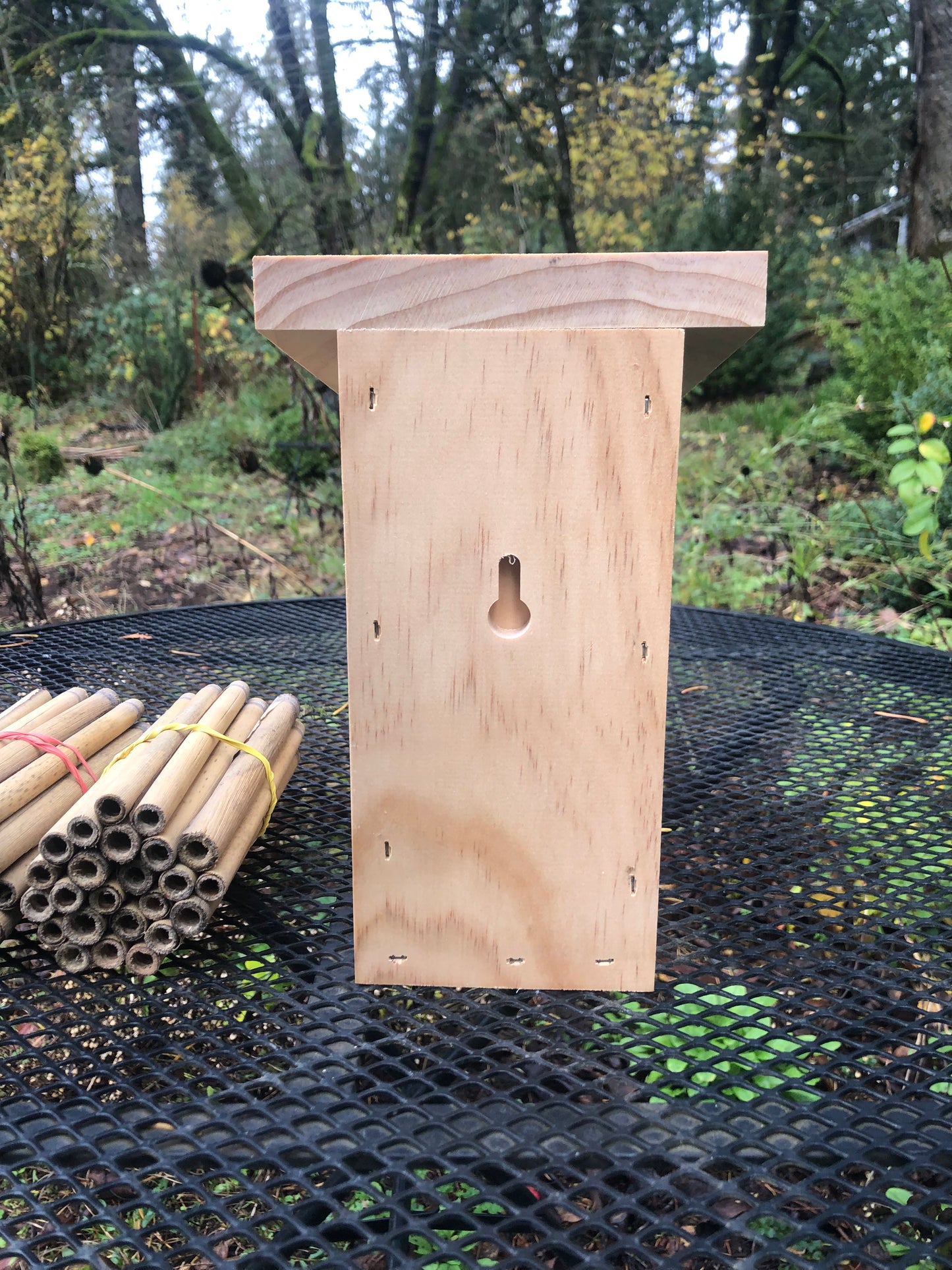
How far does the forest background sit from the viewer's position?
4918 mm

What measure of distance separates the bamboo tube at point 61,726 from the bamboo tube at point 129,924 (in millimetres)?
255

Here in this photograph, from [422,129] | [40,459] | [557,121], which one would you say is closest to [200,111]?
[422,129]

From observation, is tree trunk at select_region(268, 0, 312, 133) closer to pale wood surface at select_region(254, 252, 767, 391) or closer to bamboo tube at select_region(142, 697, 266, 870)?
bamboo tube at select_region(142, 697, 266, 870)

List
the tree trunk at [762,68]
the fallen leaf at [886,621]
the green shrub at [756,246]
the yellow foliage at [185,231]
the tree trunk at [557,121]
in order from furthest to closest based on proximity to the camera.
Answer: the yellow foliage at [185,231] → the tree trunk at [762,68] → the tree trunk at [557,121] → the green shrub at [756,246] → the fallen leaf at [886,621]

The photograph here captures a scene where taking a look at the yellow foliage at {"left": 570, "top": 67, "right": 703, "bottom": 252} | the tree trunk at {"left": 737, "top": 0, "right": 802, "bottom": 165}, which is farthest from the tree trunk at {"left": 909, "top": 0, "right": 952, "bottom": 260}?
the yellow foliage at {"left": 570, "top": 67, "right": 703, "bottom": 252}

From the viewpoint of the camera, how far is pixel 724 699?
1.69 metres

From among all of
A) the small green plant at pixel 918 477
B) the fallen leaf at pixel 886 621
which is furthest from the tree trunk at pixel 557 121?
the small green plant at pixel 918 477

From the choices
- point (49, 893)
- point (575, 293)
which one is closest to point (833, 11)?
point (575, 293)

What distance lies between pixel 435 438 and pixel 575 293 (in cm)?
18

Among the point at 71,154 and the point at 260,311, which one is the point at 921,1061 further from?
the point at 71,154

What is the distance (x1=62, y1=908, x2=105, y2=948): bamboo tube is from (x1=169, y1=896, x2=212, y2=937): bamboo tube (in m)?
0.07

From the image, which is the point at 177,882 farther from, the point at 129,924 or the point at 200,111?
the point at 200,111

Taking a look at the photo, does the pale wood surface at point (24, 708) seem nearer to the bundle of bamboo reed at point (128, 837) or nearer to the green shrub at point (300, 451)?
the bundle of bamboo reed at point (128, 837)

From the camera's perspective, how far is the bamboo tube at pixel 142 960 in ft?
2.95
